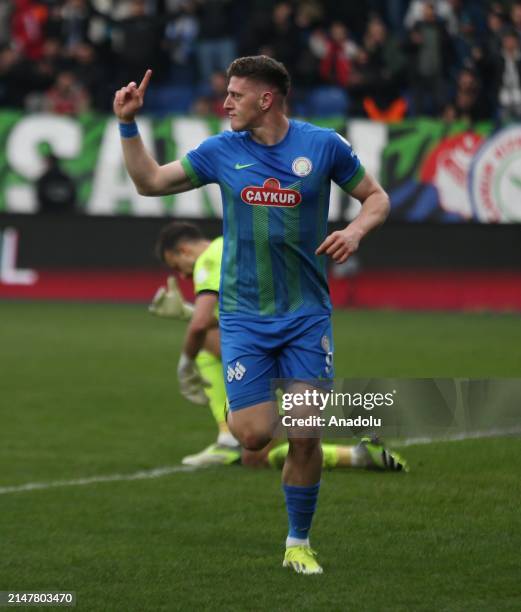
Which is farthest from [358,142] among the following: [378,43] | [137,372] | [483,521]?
[483,521]

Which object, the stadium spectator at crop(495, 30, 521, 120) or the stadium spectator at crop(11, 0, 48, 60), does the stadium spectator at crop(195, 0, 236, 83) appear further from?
the stadium spectator at crop(495, 30, 521, 120)

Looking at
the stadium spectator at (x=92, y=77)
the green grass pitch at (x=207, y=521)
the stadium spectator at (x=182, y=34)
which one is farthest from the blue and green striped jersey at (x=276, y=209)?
the stadium spectator at (x=182, y=34)

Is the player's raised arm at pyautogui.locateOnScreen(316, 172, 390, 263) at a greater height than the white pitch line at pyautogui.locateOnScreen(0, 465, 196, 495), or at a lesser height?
greater

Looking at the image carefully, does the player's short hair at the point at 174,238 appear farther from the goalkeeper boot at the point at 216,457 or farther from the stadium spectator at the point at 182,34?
the stadium spectator at the point at 182,34

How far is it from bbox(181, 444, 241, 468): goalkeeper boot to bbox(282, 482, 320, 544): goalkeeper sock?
9.45ft

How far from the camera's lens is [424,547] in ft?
21.2

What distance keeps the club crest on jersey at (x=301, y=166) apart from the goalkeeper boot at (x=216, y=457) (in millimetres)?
3366

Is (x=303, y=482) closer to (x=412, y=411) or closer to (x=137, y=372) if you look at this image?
(x=412, y=411)

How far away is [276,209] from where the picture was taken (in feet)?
19.8

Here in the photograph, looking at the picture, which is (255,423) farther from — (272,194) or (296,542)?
(272,194)

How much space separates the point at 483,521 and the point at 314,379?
5.56ft

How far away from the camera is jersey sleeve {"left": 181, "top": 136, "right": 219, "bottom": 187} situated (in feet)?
20.2

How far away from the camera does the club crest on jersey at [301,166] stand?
605cm

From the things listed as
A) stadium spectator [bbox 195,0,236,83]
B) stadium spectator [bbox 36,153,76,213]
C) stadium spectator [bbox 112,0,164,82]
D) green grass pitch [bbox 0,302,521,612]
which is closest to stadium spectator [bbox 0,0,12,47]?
stadium spectator [bbox 112,0,164,82]
